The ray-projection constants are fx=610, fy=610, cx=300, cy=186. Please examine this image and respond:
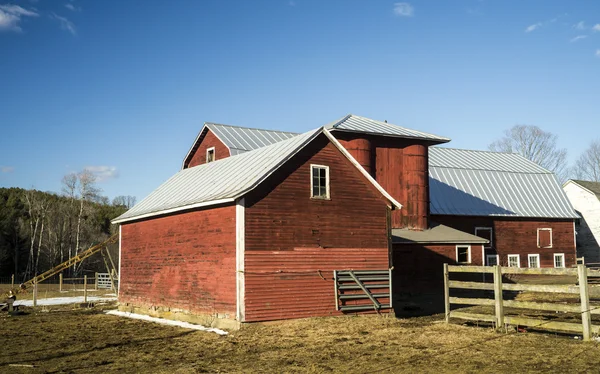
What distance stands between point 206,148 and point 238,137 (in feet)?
7.94

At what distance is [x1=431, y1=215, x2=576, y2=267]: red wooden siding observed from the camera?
42094mm

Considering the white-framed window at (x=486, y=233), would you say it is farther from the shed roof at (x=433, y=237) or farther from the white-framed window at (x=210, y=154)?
the white-framed window at (x=210, y=154)

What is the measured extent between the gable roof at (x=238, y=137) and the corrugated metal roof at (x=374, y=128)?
661cm

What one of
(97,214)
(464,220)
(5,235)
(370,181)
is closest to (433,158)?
(464,220)

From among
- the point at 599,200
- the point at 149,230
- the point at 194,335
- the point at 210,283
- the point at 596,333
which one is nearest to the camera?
the point at 596,333

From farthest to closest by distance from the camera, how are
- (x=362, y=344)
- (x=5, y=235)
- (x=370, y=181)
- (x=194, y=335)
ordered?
(x=5, y=235) < (x=370, y=181) < (x=194, y=335) < (x=362, y=344)

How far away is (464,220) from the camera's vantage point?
4203cm

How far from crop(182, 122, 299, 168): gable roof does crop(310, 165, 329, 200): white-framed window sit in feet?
51.7

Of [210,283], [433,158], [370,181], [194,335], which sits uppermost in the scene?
[433,158]

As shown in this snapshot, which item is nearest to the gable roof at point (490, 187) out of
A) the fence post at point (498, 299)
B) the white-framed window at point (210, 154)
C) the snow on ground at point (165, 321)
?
the white-framed window at point (210, 154)

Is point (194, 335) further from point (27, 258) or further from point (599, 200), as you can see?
point (27, 258)

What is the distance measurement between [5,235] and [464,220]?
169ft

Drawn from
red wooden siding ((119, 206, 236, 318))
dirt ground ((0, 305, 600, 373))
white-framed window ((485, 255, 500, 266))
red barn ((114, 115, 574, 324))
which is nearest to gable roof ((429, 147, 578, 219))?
white-framed window ((485, 255, 500, 266))

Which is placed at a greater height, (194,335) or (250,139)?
(250,139)
